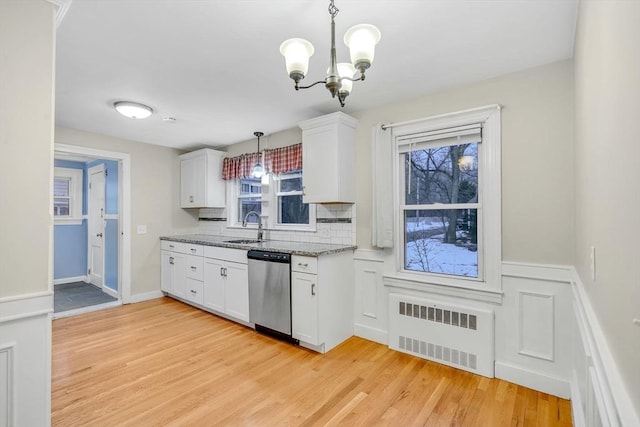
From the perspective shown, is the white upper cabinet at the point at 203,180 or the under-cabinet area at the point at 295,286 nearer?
the under-cabinet area at the point at 295,286

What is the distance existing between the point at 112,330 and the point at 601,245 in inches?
165

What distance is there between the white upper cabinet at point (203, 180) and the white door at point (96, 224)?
142 centimetres

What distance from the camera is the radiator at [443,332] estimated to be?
2418 millimetres

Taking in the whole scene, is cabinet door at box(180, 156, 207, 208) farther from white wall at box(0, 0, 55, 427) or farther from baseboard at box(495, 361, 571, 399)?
baseboard at box(495, 361, 571, 399)

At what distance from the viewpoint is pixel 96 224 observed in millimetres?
5234

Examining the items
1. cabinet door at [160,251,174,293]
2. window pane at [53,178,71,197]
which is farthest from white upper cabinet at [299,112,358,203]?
window pane at [53,178,71,197]

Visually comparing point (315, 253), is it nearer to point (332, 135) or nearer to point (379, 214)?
point (379, 214)

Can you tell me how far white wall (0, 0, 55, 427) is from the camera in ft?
4.40

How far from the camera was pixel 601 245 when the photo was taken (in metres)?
1.04

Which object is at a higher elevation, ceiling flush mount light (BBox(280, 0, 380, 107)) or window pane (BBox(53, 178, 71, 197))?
ceiling flush mount light (BBox(280, 0, 380, 107))

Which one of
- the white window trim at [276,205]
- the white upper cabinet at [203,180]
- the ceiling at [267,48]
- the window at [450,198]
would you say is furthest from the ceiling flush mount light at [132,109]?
the window at [450,198]

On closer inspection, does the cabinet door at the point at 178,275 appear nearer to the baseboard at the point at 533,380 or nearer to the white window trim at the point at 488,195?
the white window trim at the point at 488,195

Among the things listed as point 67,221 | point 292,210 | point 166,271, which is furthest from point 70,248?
point 292,210

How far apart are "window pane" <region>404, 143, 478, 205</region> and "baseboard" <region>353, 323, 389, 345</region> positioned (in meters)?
1.33
